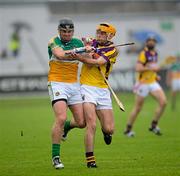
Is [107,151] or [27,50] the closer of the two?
[107,151]

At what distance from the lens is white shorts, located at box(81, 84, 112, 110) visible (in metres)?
13.4

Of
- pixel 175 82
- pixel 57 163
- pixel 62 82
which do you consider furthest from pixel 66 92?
pixel 175 82

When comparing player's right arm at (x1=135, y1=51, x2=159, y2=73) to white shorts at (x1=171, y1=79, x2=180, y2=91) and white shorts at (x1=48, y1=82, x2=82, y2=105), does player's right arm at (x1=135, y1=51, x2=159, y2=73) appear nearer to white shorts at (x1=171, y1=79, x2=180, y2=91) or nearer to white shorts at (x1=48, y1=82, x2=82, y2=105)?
white shorts at (x1=48, y1=82, x2=82, y2=105)

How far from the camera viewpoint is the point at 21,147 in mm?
16609

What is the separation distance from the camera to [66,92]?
13.3 meters

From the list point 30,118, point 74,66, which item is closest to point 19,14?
point 30,118

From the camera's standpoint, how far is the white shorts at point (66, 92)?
13.1 meters

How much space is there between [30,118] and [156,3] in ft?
83.9

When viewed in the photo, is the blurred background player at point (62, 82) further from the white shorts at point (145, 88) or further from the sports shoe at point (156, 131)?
the white shorts at point (145, 88)

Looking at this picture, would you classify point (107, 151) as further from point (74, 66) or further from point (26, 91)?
point (26, 91)

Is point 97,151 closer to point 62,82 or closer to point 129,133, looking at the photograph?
point 62,82

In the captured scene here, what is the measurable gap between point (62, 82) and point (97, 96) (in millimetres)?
681

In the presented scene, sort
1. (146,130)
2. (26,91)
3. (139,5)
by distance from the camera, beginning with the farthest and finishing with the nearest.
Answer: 1. (139,5)
2. (26,91)
3. (146,130)

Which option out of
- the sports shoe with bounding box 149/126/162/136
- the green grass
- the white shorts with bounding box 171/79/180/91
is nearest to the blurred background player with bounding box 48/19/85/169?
the green grass
